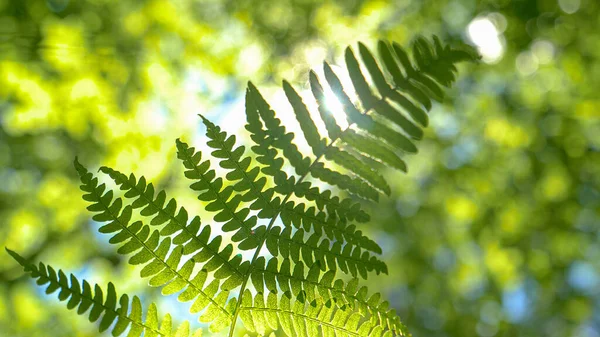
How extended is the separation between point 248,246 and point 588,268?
4.94 metres

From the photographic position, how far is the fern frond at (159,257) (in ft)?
1.79

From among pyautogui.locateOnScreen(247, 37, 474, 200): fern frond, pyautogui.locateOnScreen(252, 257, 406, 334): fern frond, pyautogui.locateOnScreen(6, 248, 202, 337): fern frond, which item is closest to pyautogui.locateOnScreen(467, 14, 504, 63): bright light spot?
pyautogui.locateOnScreen(247, 37, 474, 200): fern frond

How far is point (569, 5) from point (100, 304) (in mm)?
4245

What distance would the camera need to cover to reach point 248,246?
61cm

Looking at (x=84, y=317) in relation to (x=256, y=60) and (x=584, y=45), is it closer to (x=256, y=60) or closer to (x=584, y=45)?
(x=256, y=60)

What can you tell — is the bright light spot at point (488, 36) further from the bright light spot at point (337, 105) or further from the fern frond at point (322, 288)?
Result: the fern frond at point (322, 288)

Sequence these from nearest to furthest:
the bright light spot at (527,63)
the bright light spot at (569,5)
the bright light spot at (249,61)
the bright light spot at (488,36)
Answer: the bright light spot at (249,61), the bright light spot at (488,36), the bright light spot at (569,5), the bright light spot at (527,63)

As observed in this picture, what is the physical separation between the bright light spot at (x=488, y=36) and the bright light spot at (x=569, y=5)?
19.9 inches

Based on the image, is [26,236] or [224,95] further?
[224,95]

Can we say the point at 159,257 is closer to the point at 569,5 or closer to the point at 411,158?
the point at 411,158

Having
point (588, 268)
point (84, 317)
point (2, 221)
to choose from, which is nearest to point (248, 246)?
point (84, 317)

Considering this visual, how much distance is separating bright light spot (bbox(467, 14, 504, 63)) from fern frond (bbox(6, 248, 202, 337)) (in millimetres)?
3462

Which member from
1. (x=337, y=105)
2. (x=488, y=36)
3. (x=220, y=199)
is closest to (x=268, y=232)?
(x=220, y=199)

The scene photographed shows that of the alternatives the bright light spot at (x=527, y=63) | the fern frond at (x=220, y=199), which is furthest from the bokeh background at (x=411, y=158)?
the fern frond at (x=220, y=199)
